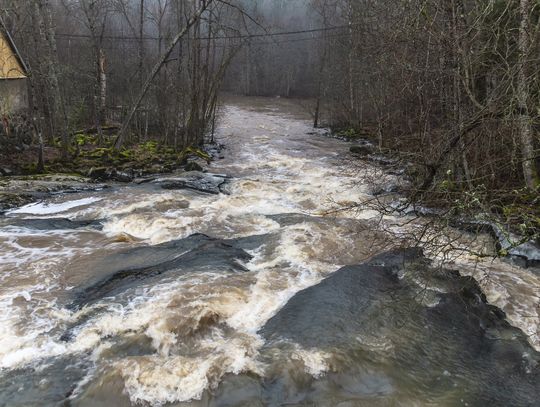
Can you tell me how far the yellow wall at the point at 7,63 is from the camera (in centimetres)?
1416

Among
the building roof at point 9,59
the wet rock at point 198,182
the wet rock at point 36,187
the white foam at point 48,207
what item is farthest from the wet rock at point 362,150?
the building roof at point 9,59

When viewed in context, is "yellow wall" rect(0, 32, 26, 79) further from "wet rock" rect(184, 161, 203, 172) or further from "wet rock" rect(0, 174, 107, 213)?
"wet rock" rect(184, 161, 203, 172)

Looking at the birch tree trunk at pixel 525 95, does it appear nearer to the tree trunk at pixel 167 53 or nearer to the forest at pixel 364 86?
the forest at pixel 364 86

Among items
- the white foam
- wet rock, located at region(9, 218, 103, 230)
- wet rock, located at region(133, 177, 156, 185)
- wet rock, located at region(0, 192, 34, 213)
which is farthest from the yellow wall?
wet rock, located at region(9, 218, 103, 230)

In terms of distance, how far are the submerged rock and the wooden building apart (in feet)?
42.9

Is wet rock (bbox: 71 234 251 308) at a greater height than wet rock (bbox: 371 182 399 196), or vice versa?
wet rock (bbox: 371 182 399 196)

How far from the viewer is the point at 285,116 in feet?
110

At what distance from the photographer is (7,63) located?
14.6 m

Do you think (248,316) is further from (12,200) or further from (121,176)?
(121,176)

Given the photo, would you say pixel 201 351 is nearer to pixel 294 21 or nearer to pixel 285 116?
pixel 285 116

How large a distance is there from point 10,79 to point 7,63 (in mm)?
546

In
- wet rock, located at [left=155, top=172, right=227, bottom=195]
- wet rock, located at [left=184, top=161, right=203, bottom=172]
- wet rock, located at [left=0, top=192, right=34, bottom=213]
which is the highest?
wet rock, located at [left=184, top=161, right=203, bottom=172]

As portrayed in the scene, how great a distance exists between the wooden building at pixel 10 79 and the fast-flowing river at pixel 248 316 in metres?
6.50

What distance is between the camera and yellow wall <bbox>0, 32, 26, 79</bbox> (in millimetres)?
14164
